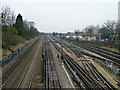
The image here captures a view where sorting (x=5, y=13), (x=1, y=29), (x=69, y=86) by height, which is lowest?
→ (x=69, y=86)

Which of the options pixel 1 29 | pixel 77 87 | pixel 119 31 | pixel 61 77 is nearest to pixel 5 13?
pixel 1 29

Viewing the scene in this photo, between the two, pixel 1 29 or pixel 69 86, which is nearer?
pixel 69 86

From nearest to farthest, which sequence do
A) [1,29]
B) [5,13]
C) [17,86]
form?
[17,86]
[1,29]
[5,13]

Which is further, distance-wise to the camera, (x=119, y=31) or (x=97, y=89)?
(x=119, y=31)

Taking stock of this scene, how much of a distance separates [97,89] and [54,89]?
3957 millimetres

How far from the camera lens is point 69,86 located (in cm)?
1270

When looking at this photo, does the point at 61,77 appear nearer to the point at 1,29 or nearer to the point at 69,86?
the point at 69,86

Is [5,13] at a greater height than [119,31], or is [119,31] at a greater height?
[5,13]

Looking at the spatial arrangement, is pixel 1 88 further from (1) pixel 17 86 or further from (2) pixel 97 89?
(2) pixel 97 89

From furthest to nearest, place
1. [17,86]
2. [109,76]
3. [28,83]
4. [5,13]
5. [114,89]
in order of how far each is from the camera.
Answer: [5,13] < [109,76] < [28,83] < [17,86] < [114,89]

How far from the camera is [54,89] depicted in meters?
11.9

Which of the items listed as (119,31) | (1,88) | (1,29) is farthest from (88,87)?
(119,31)


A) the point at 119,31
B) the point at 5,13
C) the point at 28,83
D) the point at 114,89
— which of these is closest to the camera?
the point at 114,89

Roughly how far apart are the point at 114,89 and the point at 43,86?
6.67 m
